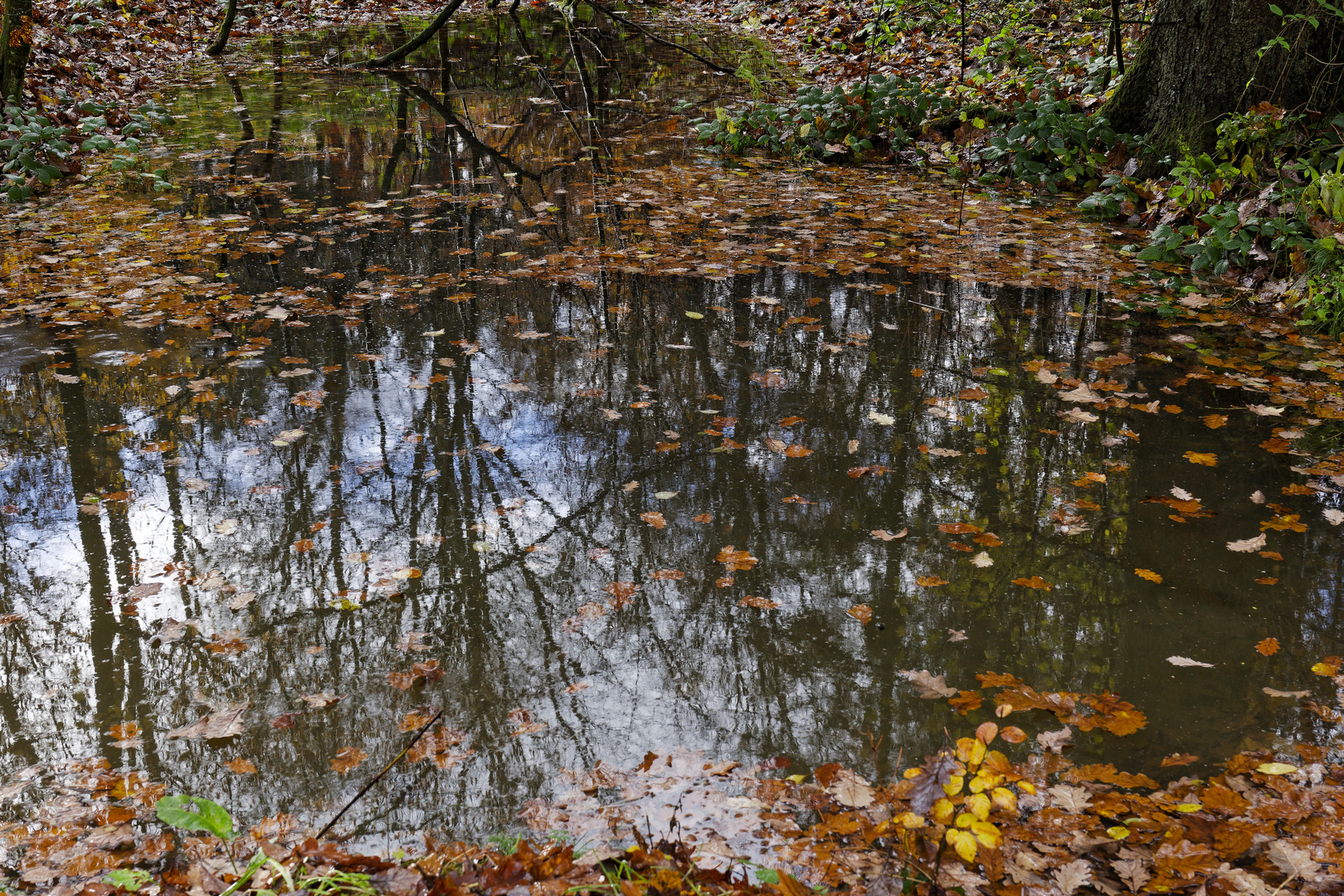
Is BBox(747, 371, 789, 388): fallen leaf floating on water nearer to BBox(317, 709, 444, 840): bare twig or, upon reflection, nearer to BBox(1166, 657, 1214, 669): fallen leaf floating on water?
BBox(1166, 657, 1214, 669): fallen leaf floating on water

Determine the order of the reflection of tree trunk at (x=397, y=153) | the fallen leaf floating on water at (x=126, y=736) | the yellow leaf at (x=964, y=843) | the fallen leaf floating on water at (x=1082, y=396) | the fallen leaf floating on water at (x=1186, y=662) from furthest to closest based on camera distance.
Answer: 1. the reflection of tree trunk at (x=397, y=153)
2. the fallen leaf floating on water at (x=1082, y=396)
3. the fallen leaf floating on water at (x=1186, y=662)
4. the fallen leaf floating on water at (x=126, y=736)
5. the yellow leaf at (x=964, y=843)

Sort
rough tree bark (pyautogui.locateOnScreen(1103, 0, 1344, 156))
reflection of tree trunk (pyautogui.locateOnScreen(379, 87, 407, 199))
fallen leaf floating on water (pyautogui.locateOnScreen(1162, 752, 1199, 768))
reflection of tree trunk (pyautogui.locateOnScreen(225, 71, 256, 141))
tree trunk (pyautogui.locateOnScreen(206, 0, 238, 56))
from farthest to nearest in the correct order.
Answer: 1. tree trunk (pyautogui.locateOnScreen(206, 0, 238, 56))
2. reflection of tree trunk (pyautogui.locateOnScreen(225, 71, 256, 141))
3. reflection of tree trunk (pyautogui.locateOnScreen(379, 87, 407, 199))
4. rough tree bark (pyautogui.locateOnScreen(1103, 0, 1344, 156))
5. fallen leaf floating on water (pyautogui.locateOnScreen(1162, 752, 1199, 768))

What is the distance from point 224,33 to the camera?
51.2 ft

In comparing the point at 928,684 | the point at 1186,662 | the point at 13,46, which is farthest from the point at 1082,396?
the point at 13,46

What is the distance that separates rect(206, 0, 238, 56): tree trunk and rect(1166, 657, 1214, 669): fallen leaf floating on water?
17246 millimetres

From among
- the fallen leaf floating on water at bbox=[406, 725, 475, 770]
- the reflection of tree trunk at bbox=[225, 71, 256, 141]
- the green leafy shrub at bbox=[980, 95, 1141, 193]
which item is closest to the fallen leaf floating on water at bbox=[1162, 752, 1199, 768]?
the fallen leaf floating on water at bbox=[406, 725, 475, 770]

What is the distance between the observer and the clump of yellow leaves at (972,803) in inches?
81.0

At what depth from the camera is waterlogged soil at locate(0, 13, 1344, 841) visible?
2.81 metres

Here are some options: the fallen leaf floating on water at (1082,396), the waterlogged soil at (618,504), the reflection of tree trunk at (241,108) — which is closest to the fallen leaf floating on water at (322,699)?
the waterlogged soil at (618,504)

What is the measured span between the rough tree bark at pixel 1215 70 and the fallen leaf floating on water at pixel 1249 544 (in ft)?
15.4

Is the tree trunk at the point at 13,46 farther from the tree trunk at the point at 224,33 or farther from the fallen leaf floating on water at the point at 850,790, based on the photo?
the fallen leaf floating on water at the point at 850,790

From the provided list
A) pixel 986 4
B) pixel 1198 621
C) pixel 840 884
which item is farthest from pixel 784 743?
pixel 986 4

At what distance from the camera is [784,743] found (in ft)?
9.00

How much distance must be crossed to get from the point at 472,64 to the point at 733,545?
46.1ft
